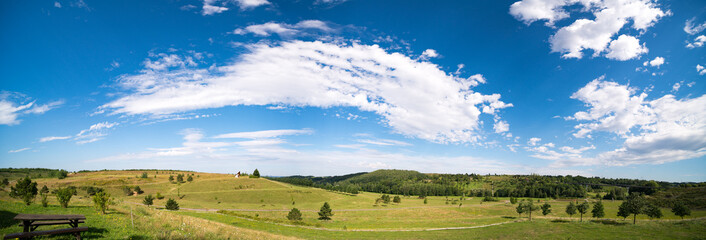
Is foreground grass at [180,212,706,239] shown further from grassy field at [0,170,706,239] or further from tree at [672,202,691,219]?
tree at [672,202,691,219]

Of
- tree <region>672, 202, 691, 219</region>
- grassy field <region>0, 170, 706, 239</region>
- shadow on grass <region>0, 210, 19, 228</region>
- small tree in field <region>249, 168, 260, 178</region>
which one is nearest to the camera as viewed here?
shadow on grass <region>0, 210, 19, 228</region>

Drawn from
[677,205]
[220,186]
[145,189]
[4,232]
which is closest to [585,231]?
[677,205]

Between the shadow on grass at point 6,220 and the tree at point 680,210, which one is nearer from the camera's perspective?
the shadow on grass at point 6,220

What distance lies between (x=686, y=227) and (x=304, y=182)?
173 m

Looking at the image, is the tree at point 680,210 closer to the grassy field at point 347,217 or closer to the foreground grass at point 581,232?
the grassy field at point 347,217

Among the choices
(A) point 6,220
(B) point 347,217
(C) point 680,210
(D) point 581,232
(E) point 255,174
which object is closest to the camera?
(A) point 6,220

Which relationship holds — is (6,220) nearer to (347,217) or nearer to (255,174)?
→ (347,217)

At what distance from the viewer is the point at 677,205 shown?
200ft

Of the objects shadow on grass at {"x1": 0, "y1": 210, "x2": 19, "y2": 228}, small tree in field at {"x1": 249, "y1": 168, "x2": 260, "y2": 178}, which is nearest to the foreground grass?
shadow on grass at {"x1": 0, "y1": 210, "x2": 19, "y2": 228}

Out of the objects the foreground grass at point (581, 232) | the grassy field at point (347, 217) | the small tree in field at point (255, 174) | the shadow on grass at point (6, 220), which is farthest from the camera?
the small tree in field at point (255, 174)

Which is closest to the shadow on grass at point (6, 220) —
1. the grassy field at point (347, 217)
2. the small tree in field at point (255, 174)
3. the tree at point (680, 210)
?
the grassy field at point (347, 217)

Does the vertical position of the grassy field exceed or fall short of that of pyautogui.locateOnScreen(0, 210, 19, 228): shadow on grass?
it falls short

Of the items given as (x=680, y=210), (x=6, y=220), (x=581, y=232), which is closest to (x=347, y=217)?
(x=581, y=232)

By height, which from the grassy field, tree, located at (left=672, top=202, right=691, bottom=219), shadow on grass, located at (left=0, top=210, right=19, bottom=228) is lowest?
the grassy field
